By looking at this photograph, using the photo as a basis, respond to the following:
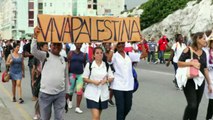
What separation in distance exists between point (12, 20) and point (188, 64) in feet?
410

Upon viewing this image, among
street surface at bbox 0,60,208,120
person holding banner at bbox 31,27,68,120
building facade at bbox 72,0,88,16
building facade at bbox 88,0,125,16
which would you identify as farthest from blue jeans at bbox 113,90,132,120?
building facade at bbox 88,0,125,16

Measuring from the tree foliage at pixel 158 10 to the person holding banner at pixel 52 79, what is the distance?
38454 millimetres

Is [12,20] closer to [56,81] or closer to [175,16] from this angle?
[175,16]

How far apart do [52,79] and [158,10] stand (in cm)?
4135

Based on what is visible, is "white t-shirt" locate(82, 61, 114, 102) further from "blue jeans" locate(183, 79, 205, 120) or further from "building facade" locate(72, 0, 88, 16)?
"building facade" locate(72, 0, 88, 16)

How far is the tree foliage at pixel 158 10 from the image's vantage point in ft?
148

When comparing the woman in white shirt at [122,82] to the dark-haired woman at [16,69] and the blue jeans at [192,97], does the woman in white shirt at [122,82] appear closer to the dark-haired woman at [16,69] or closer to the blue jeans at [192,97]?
the blue jeans at [192,97]

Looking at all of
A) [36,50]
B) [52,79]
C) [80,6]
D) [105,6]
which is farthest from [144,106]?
[105,6]

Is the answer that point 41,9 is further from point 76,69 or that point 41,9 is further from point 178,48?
point 76,69

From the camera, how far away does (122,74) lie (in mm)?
7223

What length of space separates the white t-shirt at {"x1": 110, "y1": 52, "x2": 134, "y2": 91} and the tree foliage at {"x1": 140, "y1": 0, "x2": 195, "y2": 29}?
37719 mm

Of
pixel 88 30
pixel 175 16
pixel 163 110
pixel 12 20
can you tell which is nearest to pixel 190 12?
pixel 175 16

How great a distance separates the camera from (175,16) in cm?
4262

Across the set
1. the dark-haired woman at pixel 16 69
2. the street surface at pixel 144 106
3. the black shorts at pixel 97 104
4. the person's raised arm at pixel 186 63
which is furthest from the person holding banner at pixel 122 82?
the dark-haired woman at pixel 16 69
